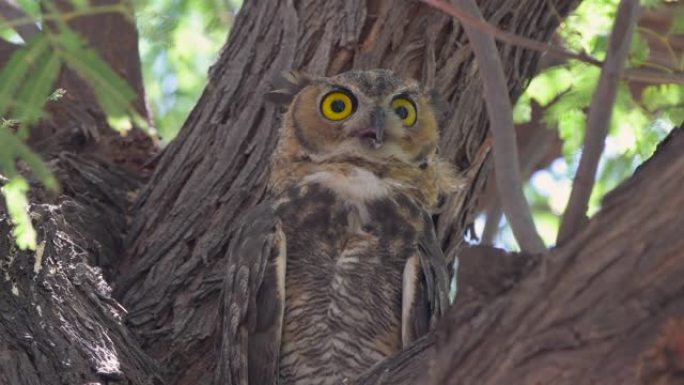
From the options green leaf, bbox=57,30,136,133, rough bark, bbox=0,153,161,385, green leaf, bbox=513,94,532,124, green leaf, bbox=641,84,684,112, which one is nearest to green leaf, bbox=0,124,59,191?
green leaf, bbox=57,30,136,133

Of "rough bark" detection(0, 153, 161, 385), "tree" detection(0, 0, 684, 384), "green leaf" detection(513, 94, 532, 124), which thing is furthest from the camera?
"green leaf" detection(513, 94, 532, 124)

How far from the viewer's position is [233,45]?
3354 millimetres

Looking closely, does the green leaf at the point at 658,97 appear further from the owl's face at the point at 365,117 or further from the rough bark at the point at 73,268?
the rough bark at the point at 73,268

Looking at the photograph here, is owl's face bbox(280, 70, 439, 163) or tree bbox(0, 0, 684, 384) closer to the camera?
tree bbox(0, 0, 684, 384)

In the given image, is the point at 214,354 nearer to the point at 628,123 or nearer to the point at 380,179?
the point at 380,179

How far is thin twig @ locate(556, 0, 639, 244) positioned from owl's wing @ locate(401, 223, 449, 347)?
1.13m

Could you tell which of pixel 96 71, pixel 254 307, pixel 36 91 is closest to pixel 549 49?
pixel 96 71

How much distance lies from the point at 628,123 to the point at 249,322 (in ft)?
5.68

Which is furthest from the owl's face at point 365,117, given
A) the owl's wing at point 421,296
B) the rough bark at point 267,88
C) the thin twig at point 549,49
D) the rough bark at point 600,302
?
the rough bark at point 600,302

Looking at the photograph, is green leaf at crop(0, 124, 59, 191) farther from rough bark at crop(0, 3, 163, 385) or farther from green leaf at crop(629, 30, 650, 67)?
green leaf at crop(629, 30, 650, 67)

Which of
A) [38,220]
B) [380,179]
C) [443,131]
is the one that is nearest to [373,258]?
[380,179]

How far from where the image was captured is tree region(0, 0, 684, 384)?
1701mm

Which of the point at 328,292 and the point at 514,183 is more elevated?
the point at 328,292

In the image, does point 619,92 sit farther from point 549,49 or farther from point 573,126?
point 549,49
